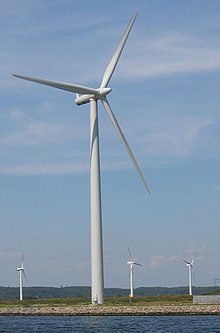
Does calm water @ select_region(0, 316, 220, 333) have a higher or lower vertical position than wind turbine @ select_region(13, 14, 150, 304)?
lower

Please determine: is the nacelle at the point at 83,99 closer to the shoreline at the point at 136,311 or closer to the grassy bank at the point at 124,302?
the shoreline at the point at 136,311

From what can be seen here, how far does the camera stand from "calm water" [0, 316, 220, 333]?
6425cm

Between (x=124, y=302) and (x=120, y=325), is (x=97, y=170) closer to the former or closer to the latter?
(x=120, y=325)

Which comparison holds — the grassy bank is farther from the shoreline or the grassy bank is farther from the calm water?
the calm water

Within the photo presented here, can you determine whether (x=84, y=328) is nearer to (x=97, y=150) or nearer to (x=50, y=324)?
(x=50, y=324)

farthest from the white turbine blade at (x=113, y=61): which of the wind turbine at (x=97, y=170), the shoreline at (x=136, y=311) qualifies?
the shoreline at (x=136, y=311)

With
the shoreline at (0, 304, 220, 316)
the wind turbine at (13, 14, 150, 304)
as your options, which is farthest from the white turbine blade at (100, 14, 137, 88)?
the shoreline at (0, 304, 220, 316)

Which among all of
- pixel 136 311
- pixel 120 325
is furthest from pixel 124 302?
pixel 120 325

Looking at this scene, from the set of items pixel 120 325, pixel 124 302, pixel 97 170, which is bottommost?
pixel 120 325

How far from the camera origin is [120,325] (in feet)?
228

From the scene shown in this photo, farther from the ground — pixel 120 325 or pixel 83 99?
pixel 83 99

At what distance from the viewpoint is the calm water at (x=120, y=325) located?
6425cm

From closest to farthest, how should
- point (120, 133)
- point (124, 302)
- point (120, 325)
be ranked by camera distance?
point (120, 325)
point (120, 133)
point (124, 302)

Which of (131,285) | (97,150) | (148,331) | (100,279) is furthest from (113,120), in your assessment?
(131,285)
